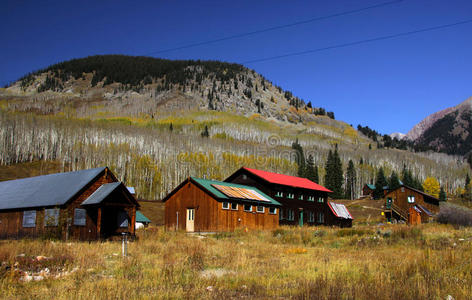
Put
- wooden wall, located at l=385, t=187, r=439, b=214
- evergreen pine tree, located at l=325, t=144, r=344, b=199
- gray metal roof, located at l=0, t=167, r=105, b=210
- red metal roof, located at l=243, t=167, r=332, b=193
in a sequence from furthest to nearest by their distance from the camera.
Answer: evergreen pine tree, located at l=325, t=144, r=344, b=199
wooden wall, located at l=385, t=187, r=439, b=214
red metal roof, located at l=243, t=167, r=332, b=193
gray metal roof, located at l=0, t=167, r=105, b=210

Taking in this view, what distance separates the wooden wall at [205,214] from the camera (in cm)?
3826

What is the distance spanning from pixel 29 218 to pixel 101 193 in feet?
18.8

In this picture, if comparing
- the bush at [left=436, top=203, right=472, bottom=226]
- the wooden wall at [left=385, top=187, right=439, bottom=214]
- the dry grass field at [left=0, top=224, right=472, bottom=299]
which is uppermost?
the wooden wall at [left=385, top=187, right=439, bottom=214]

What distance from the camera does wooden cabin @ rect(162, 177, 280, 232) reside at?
38.4 meters

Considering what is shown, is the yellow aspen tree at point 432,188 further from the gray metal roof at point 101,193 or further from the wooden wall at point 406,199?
the gray metal roof at point 101,193

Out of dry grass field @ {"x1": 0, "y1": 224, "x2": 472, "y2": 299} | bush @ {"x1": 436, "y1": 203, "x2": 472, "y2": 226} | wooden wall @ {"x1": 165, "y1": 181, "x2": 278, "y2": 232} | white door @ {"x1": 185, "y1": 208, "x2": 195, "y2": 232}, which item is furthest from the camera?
white door @ {"x1": 185, "y1": 208, "x2": 195, "y2": 232}

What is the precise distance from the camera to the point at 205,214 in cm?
3897

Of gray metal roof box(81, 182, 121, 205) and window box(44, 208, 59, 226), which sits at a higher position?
gray metal roof box(81, 182, 121, 205)

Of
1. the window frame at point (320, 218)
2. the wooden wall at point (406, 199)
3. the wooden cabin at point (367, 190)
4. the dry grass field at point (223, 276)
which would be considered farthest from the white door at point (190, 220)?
the wooden cabin at point (367, 190)

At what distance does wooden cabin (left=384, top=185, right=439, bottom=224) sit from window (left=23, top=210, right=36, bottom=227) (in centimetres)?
5926

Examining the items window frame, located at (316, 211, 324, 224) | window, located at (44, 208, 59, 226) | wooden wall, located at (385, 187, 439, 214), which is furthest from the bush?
wooden wall, located at (385, 187, 439, 214)

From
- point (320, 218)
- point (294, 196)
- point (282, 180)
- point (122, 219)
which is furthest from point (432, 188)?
point (122, 219)

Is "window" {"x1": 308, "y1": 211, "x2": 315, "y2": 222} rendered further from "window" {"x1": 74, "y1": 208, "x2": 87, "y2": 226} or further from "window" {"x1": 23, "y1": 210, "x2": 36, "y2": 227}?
"window" {"x1": 23, "y1": 210, "x2": 36, "y2": 227}

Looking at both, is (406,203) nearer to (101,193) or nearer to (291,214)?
(291,214)
